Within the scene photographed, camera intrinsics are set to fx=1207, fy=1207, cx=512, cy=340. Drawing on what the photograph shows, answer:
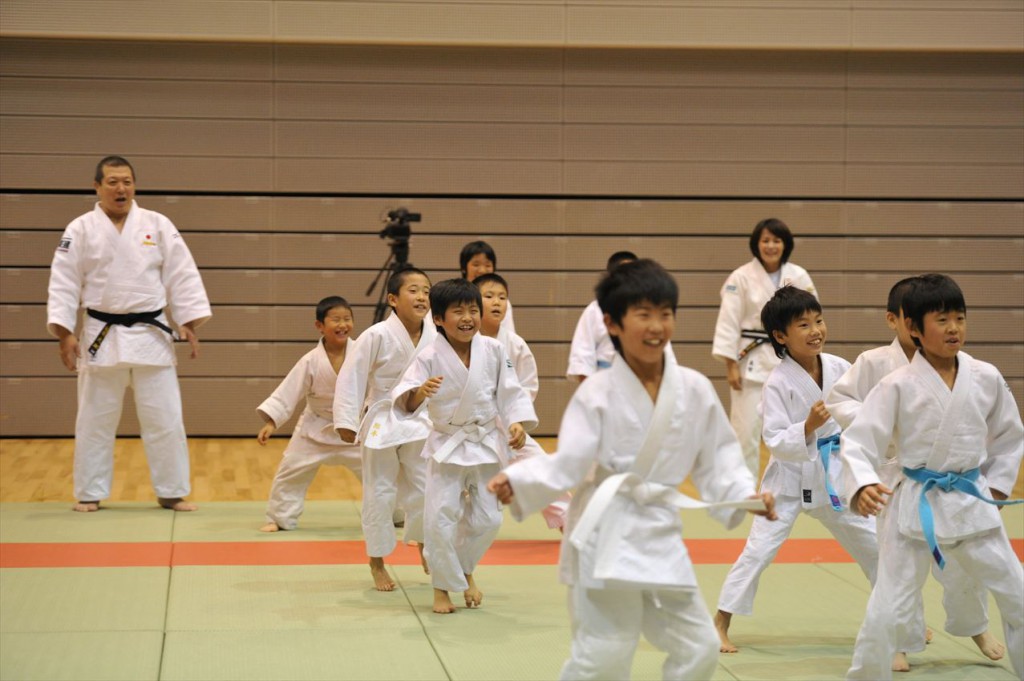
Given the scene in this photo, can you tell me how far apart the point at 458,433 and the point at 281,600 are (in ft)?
3.25

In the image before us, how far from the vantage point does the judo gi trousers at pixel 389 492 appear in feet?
16.2

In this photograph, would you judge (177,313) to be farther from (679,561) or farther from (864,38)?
(864,38)

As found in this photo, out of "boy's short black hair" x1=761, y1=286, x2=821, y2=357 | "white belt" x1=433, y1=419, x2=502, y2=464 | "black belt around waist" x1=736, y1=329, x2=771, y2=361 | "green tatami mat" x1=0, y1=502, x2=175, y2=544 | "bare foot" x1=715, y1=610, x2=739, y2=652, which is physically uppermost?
"boy's short black hair" x1=761, y1=286, x2=821, y2=357

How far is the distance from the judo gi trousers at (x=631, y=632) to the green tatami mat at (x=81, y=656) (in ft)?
5.05

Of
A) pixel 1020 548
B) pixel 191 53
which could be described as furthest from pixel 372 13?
pixel 1020 548

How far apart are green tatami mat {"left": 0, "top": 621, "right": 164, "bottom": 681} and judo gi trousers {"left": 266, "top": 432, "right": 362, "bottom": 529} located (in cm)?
207

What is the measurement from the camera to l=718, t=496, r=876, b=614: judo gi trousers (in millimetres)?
4062

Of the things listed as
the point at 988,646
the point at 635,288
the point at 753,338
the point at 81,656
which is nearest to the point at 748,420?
the point at 753,338

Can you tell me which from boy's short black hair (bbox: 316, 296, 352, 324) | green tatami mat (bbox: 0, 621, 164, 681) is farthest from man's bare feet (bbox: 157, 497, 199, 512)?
green tatami mat (bbox: 0, 621, 164, 681)

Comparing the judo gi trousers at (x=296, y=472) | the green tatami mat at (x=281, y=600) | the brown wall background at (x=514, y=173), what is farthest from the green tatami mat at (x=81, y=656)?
the brown wall background at (x=514, y=173)

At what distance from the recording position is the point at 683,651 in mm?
2852

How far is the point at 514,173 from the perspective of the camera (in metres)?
10.2

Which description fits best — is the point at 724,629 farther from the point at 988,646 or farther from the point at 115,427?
the point at 115,427

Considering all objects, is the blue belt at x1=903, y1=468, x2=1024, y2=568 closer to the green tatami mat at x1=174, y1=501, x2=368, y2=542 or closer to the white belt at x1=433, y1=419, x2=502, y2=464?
the white belt at x1=433, y1=419, x2=502, y2=464
